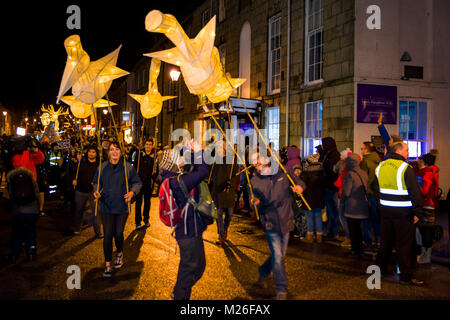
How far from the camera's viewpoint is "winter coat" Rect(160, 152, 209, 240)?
14.3 ft

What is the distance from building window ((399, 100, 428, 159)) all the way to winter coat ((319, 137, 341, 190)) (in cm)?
577

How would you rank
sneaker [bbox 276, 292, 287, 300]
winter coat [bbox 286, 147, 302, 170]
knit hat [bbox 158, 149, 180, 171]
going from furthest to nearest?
winter coat [bbox 286, 147, 302, 170]
sneaker [bbox 276, 292, 287, 300]
knit hat [bbox 158, 149, 180, 171]

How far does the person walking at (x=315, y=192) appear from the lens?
8.07m

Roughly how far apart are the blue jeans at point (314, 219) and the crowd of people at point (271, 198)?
2cm

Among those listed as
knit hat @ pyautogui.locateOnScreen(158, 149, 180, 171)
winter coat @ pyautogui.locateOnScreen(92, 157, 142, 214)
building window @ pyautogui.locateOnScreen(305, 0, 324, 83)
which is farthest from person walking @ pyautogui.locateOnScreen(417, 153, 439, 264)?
building window @ pyautogui.locateOnScreen(305, 0, 324, 83)

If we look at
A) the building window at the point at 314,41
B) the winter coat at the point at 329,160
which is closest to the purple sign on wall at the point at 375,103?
the building window at the point at 314,41

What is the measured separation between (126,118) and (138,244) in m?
27.5

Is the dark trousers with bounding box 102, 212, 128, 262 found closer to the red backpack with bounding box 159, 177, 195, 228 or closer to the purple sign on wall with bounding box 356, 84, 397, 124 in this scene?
the red backpack with bounding box 159, 177, 195, 228

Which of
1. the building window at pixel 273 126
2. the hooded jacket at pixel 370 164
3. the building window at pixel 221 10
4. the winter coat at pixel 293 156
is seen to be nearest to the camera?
the hooded jacket at pixel 370 164

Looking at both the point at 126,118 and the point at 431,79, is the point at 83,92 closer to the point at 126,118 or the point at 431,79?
the point at 431,79

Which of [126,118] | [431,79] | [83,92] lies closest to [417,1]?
[431,79]

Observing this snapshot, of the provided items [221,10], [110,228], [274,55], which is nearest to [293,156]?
[110,228]

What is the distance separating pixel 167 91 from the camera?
33.4 metres

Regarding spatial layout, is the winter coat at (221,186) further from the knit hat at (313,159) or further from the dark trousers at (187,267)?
the dark trousers at (187,267)
